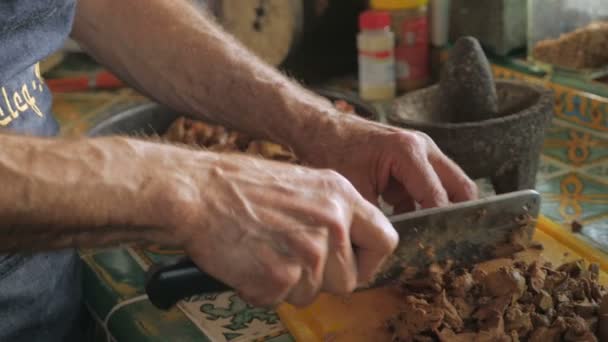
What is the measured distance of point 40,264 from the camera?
1.00 metres

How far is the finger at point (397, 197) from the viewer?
3.29 ft

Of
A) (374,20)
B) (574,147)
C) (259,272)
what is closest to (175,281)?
(259,272)

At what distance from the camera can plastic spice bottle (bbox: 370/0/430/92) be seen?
1.69 meters

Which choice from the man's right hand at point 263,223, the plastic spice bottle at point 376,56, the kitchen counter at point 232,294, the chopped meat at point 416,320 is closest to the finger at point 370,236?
the man's right hand at point 263,223

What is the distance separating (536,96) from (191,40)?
0.51 metres

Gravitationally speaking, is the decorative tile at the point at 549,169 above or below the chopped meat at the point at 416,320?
below

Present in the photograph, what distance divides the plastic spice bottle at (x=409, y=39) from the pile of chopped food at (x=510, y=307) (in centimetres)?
89

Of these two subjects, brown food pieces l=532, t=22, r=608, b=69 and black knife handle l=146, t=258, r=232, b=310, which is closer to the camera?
black knife handle l=146, t=258, r=232, b=310

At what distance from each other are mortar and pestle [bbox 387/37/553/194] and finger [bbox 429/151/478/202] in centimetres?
10

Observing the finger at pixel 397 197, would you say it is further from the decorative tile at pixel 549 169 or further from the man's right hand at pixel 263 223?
→ the decorative tile at pixel 549 169

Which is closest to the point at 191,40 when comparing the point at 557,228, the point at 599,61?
the point at 557,228

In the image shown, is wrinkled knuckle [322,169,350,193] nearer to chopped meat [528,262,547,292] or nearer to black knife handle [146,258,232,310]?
black knife handle [146,258,232,310]

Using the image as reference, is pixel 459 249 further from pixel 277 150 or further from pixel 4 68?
pixel 4 68

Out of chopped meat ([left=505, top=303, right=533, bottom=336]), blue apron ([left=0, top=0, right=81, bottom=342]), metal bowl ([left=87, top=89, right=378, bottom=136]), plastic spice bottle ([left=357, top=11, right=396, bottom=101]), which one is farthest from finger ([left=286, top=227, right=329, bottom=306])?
plastic spice bottle ([left=357, top=11, right=396, bottom=101])
